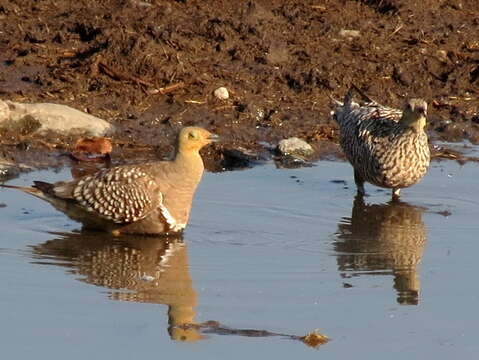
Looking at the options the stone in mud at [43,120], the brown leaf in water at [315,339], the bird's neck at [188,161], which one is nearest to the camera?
the brown leaf in water at [315,339]

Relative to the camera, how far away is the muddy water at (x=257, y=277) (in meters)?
7.61

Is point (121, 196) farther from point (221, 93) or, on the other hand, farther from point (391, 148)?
point (221, 93)

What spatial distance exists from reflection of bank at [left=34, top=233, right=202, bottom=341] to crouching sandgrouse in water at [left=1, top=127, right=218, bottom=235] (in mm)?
128

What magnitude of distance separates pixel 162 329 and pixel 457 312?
1.75 metres

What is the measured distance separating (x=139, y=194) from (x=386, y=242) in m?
1.80

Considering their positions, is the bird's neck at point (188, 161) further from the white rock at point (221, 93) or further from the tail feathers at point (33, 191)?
the white rock at point (221, 93)

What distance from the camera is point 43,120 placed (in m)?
12.4

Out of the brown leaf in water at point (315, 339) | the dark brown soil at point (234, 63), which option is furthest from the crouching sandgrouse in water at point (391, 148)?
the brown leaf in water at point (315, 339)

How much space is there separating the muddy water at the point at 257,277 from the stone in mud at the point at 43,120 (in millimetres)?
962

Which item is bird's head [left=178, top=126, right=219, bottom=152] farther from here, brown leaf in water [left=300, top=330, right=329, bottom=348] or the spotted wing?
brown leaf in water [left=300, top=330, right=329, bottom=348]

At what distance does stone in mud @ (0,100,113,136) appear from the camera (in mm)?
12367

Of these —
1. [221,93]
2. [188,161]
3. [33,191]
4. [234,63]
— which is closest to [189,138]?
[188,161]

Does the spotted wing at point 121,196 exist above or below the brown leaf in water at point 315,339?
above

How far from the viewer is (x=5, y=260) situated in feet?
29.8
